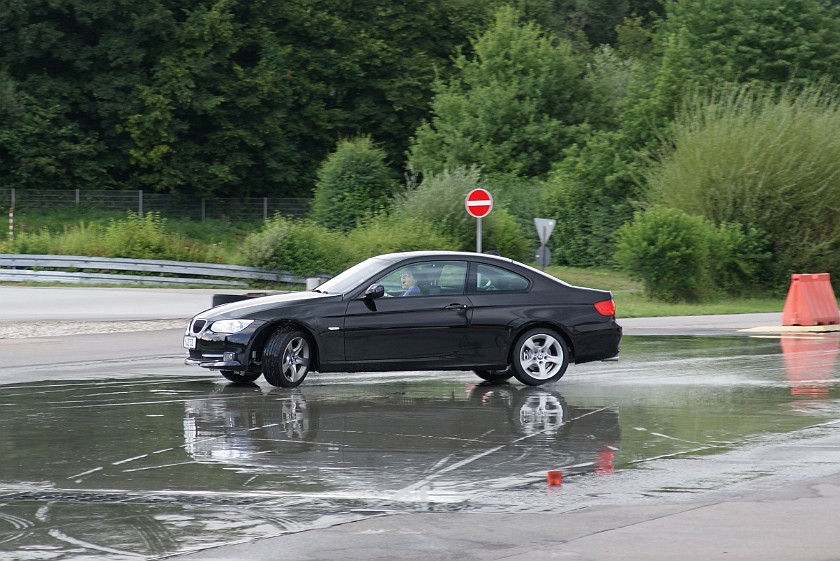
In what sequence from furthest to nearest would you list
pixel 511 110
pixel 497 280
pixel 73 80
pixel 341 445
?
pixel 73 80 < pixel 511 110 < pixel 497 280 < pixel 341 445

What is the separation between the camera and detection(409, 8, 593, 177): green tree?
55875 millimetres

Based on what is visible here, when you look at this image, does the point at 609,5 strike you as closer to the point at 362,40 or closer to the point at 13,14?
the point at 362,40

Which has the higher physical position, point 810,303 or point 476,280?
point 476,280

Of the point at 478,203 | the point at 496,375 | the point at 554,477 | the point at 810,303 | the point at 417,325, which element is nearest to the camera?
the point at 554,477

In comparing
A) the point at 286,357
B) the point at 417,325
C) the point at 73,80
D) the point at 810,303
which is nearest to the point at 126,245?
the point at 810,303

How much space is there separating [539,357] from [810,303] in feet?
39.5

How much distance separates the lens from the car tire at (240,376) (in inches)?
614

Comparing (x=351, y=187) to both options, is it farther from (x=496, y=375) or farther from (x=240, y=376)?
(x=240, y=376)

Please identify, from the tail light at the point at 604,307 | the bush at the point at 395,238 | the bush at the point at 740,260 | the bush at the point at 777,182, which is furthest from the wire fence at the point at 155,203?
the tail light at the point at 604,307

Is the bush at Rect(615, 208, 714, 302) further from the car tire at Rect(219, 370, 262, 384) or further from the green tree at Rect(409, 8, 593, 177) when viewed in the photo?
the car tire at Rect(219, 370, 262, 384)

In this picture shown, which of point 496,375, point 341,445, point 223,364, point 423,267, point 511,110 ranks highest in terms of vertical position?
point 511,110

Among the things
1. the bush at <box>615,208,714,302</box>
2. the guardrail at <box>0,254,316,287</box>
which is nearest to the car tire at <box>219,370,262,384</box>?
the bush at <box>615,208,714,302</box>

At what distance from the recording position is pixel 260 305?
15070 mm

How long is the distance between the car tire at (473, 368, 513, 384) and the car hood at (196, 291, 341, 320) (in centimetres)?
210
